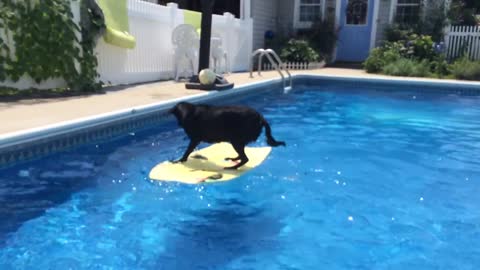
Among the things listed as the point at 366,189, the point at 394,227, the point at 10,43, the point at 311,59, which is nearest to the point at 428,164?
the point at 366,189

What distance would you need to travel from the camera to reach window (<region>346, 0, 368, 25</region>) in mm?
16969

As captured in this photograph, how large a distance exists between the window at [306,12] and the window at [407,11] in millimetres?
2793

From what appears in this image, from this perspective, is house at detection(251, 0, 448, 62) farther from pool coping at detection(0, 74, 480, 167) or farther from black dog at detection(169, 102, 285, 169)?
black dog at detection(169, 102, 285, 169)

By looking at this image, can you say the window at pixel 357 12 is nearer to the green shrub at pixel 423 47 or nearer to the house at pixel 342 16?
the house at pixel 342 16

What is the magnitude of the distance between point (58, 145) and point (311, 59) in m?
11.2

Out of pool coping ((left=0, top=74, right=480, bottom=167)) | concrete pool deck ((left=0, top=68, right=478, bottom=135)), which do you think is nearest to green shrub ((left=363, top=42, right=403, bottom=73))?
pool coping ((left=0, top=74, right=480, bottom=167))

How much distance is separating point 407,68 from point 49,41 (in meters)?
9.64

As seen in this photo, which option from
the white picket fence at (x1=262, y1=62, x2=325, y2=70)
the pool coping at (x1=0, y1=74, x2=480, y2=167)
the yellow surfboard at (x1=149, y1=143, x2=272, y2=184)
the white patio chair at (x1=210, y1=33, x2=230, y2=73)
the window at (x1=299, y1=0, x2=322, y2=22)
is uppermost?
the window at (x1=299, y1=0, x2=322, y2=22)

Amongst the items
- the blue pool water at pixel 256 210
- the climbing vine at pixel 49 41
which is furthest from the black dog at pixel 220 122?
the climbing vine at pixel 49 41

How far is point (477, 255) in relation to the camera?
10.8ft

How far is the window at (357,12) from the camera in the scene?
16969mm

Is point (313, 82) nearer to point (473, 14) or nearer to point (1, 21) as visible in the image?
point (473, 14)

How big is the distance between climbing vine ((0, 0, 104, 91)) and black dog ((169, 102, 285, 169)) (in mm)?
Answer: 3581

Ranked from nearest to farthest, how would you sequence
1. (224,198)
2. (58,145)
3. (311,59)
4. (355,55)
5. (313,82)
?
1. (224,198)
2. (58,145)
3. (313,82)
4. (311,59)
5. (355,55)
